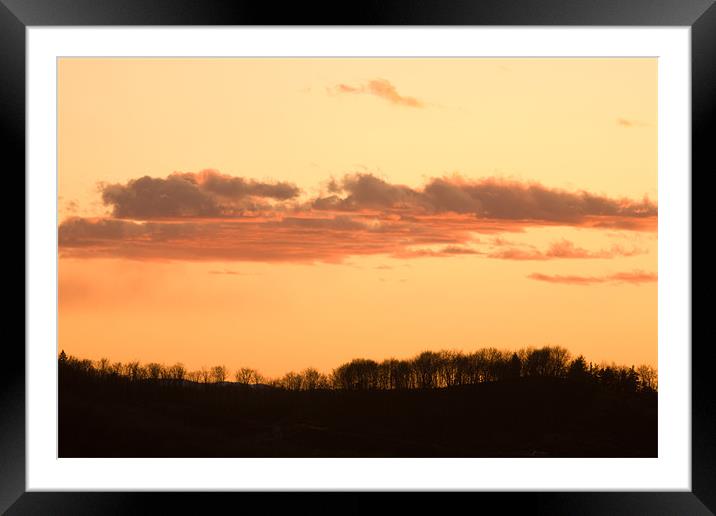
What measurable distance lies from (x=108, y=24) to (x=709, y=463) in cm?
214

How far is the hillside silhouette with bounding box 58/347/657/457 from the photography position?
264cm

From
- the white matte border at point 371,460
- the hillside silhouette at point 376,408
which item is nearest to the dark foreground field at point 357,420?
the hillside silhouette at point 376,408

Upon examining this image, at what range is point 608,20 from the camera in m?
1.96

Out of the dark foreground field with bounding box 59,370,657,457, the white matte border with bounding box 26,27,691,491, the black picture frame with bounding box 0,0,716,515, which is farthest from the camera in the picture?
the dark foreground field with bounding box 59,370,657,457

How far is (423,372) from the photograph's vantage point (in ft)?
9.09

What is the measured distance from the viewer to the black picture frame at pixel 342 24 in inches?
76.4

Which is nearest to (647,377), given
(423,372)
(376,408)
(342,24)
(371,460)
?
(423,372)

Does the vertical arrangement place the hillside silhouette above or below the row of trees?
below

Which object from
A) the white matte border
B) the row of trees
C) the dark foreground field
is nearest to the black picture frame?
the white matte border

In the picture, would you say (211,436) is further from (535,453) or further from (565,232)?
(565,232)

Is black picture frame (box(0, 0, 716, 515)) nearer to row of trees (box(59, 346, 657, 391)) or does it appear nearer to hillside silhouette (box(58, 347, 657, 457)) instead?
hillside silhouette (box(58, 347, 657, 457))

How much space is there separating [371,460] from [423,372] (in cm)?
70

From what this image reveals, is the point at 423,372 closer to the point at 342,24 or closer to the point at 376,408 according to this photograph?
Result: the point at 376,408

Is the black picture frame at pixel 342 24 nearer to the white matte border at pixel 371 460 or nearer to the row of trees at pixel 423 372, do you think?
the white matte border at pixel 371 460
